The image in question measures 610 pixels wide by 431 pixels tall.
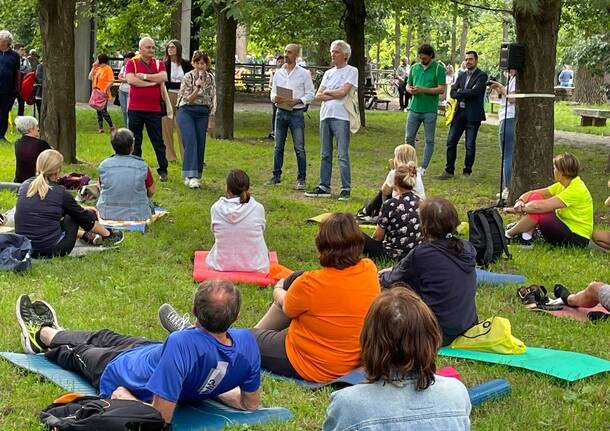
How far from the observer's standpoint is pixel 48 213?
7.79 m

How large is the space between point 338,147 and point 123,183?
335 centimetres

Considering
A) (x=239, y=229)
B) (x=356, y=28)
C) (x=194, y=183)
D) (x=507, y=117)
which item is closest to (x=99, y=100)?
(x=356, y=28)

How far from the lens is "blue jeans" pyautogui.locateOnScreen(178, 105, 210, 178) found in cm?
1186

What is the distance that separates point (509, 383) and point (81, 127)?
1533 centimetres

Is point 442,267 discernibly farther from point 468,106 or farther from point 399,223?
point 468,106

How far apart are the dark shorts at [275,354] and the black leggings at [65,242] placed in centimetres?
302

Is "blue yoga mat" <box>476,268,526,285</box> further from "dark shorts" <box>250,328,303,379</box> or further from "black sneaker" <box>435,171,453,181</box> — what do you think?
"black sneaker" <box>435,171,453,181</box>

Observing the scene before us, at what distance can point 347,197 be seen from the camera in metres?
11.8

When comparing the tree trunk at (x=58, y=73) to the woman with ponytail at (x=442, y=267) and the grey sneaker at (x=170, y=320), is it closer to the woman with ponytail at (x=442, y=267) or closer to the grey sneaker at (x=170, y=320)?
the grey sneaker at (x=170, y=320)

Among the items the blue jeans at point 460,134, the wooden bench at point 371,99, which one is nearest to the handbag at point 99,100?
the blue jeans at point 460,134

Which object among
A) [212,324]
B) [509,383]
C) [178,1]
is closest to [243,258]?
[509,383]

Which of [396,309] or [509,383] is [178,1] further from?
[396,309]

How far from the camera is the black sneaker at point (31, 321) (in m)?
5.52

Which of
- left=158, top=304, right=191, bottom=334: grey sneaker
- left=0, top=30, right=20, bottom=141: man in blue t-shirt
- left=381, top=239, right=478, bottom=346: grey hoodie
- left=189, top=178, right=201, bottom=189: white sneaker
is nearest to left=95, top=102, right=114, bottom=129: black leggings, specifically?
left=0, top=30, right=20, bottom=141: man in blue t-shirt
